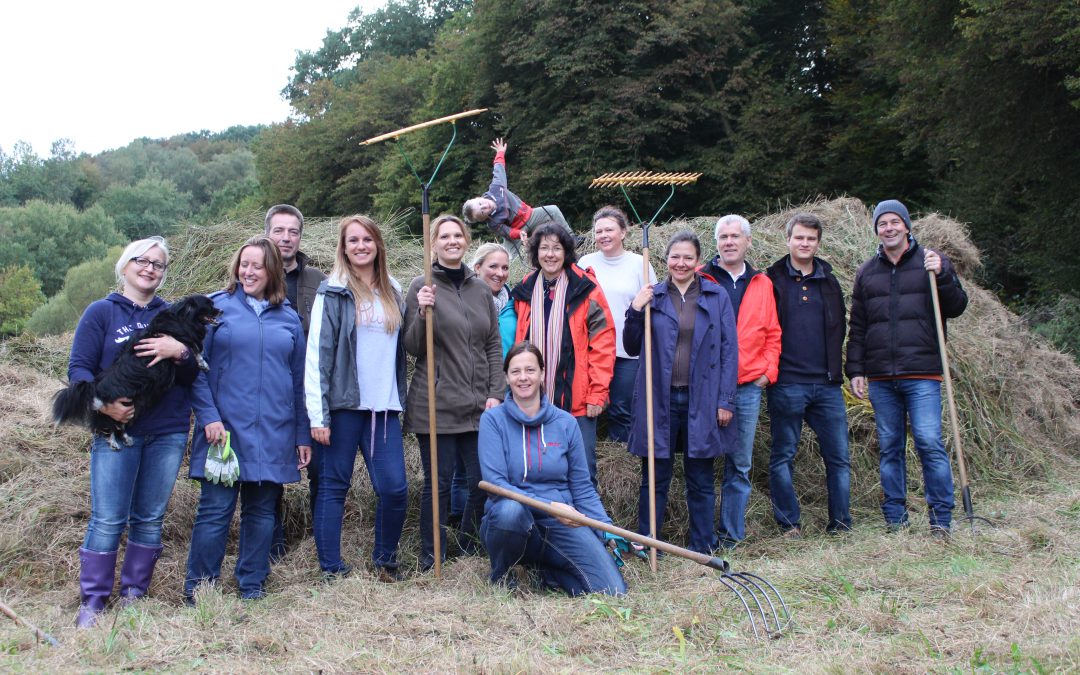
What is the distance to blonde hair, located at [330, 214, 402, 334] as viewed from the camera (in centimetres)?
486

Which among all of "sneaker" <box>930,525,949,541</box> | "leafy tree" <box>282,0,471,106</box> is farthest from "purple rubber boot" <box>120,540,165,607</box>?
"leafy tree" <box>282,0,471,106</box>

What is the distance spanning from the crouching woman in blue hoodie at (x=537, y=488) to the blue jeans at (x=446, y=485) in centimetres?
51

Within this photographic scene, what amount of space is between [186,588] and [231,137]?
102 m

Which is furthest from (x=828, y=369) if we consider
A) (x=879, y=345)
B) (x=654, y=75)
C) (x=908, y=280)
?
(x=654, y=75)

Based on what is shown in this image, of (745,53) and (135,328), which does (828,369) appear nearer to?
(135,328)

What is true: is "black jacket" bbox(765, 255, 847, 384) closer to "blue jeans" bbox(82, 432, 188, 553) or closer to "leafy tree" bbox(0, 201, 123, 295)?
"blue jeans" bbox(82, 432, 188, 553)

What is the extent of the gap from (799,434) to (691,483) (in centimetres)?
75

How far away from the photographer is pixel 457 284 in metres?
5.15

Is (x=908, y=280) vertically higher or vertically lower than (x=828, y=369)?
higher

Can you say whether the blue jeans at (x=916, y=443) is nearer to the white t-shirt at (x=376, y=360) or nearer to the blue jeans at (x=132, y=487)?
the white t-shirt at (x=376, y=360)

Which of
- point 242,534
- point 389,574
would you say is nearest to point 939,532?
point 389,574

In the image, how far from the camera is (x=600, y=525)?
163 inches

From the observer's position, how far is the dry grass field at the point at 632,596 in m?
3.46

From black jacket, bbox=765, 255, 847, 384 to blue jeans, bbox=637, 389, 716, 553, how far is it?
835 mm
